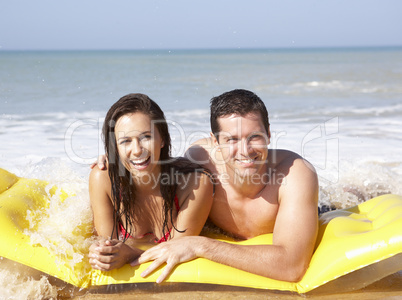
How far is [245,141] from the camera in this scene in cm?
311

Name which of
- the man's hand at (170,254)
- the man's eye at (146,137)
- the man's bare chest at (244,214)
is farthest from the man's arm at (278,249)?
the man's eye at (146,137)

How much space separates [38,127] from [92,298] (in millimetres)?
7034

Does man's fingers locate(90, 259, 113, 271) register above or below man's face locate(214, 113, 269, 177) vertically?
below

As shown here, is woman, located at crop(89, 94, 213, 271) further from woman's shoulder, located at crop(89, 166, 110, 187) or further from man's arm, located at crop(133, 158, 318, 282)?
man's arm, located at crop(133, 158, 318, 282)

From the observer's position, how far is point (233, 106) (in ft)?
10.4

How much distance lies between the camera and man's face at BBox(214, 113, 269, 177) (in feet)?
10.2

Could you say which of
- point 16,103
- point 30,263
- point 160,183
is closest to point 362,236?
point 160,183

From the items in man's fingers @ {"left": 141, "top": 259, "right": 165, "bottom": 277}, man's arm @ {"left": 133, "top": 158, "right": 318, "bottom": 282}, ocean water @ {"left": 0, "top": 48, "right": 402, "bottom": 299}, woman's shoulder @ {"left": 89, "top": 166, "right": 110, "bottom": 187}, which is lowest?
ocean water @ {"left": 0, "top": 48, "right": 402, "bottom": 299}

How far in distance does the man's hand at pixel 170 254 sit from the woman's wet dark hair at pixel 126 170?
29cm

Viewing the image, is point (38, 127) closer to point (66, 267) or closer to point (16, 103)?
point (16, 103)

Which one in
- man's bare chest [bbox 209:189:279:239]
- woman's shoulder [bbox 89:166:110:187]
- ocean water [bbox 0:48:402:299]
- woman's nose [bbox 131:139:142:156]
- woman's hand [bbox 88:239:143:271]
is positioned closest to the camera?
woman's hand [bbox 88:239:143:271]

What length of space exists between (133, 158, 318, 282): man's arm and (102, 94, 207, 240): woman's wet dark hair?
0.36 meters

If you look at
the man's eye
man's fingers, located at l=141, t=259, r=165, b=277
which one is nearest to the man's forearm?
man's fingers, located at l=141, t=259, r=165, b=277

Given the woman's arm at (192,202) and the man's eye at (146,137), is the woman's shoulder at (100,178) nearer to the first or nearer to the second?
the man's eye at (146,137)
